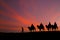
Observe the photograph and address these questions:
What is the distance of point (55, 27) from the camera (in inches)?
2975
